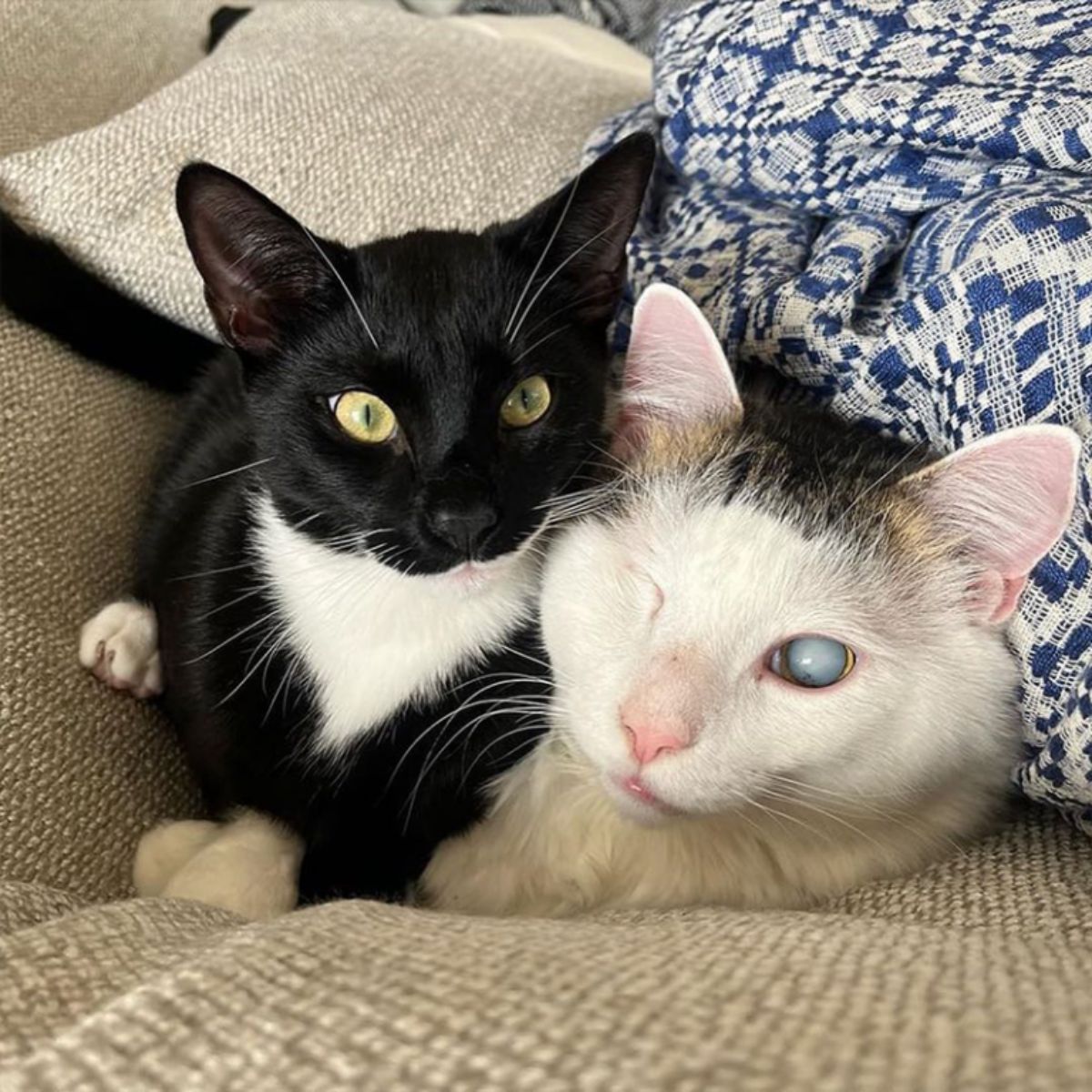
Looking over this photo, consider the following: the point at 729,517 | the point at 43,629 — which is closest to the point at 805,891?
the point at 729,517

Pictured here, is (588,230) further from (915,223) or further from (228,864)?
(228,864)

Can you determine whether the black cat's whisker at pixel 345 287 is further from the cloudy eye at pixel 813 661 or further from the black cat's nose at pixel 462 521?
the cloudy eye at pixel 813 661

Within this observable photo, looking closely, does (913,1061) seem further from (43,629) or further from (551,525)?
(43,629)

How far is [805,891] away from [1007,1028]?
0.46m

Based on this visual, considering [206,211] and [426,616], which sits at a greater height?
[206,211]

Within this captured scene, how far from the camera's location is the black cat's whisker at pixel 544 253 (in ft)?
3.25

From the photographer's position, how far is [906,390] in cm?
100

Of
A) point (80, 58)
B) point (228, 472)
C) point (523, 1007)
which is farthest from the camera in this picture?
point (80, 58)

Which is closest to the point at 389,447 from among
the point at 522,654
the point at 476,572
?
the point at 476,572

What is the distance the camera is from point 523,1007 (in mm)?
490

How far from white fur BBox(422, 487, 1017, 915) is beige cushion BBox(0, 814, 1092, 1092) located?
0.22 meters

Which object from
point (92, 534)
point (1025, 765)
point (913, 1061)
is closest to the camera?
point (913, 1061)

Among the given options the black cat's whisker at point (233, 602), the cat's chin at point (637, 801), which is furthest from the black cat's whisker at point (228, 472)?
the cat's chin at point (637, 801)

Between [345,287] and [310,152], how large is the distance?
0.53m
